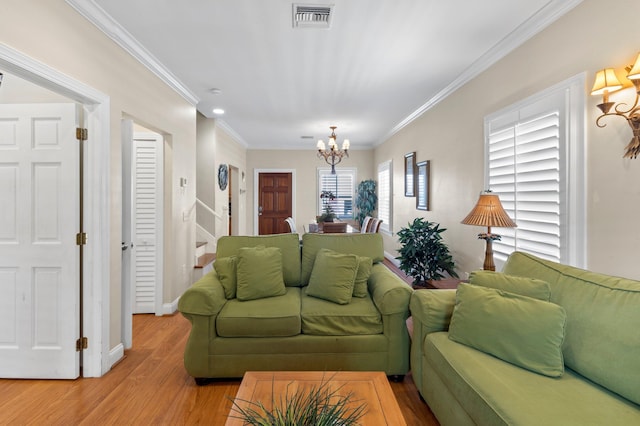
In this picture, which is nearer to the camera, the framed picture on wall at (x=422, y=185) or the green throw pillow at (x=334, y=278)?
the green throw pillow at (x=334, y=278)

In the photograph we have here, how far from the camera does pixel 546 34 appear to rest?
244 cm

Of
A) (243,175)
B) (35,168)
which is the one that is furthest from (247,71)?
(243,175)

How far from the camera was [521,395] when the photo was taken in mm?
1426

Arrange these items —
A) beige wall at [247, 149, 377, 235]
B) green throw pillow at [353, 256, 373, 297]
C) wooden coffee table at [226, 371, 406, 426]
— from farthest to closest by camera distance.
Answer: beige wall at [247, 149, 377, 235] → green throw pillow at [353, 256, 373, 297] → wooden coffee table at [226, 371, 406, 426]

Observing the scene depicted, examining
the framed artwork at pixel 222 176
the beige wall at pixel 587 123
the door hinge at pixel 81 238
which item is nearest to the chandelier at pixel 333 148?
the framed artwork at pixel 222 176

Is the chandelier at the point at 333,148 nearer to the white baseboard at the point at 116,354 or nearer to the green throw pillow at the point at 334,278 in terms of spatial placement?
the green throw pillow at the point at 334,278

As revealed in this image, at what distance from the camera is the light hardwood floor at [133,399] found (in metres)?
2.07

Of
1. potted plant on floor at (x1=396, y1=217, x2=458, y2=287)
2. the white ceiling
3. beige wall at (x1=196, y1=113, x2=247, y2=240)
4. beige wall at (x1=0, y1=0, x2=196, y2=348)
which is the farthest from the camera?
beige wall at (x1=196, y1=113, x2=247, y2=240)

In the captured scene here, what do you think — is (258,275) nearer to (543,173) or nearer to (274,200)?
(543,173)

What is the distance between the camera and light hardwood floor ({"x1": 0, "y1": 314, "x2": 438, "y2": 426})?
2.07 metres

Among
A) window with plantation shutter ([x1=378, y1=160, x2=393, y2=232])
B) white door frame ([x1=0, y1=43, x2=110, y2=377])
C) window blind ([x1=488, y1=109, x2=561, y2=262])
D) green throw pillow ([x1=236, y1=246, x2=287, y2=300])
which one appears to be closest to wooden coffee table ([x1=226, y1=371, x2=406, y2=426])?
green throw pillow ([x1=236, y1=246, x2=287, y2=300])

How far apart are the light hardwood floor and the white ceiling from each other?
2.68 meters

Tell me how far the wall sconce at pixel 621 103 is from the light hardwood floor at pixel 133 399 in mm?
1933

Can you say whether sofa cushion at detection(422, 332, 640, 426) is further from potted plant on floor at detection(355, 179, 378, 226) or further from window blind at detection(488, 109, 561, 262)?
potted plant on floor at detection(355, 179, 378, 226)
